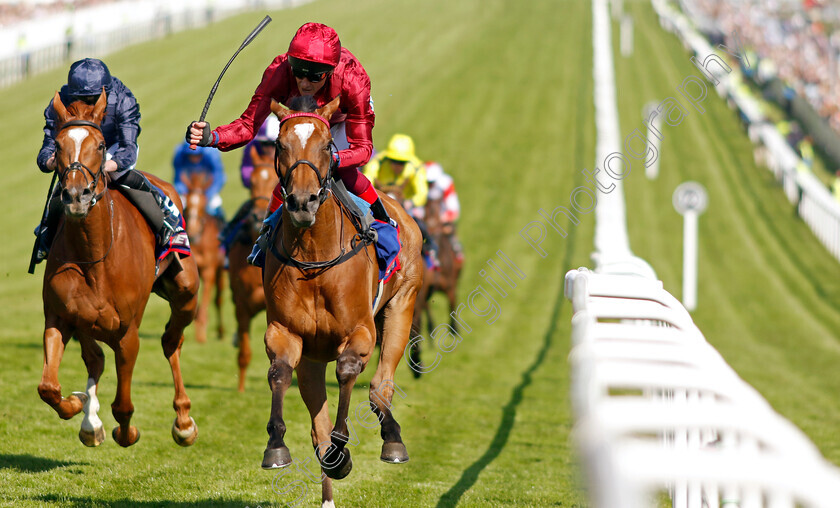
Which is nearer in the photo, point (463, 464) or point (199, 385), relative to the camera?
point (463, 464)

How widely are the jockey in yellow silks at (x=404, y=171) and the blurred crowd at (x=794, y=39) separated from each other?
1955 centimetres

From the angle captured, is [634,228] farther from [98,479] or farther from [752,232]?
[98,479]

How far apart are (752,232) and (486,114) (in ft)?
34.9

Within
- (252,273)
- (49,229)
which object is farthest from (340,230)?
(252,273)

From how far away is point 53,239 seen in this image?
5.44 m

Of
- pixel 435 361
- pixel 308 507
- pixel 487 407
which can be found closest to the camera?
pixel 308 507

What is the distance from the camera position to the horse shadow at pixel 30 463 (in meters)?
5.74

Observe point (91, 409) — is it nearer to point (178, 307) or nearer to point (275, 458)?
point (178, 307)

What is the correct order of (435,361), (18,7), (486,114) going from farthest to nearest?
(18,7), (486,114), (435,361)

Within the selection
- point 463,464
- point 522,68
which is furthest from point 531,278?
point 522,68

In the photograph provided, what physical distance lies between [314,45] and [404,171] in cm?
514

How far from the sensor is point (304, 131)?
14.1 ft

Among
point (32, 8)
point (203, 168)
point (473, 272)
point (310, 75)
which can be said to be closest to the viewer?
point (310, 75)

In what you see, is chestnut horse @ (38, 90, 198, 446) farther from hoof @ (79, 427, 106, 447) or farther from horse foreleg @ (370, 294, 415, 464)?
horse foreleg @ (370, 294, 415, 464)
